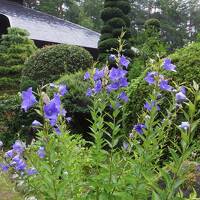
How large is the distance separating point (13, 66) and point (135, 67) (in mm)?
5144

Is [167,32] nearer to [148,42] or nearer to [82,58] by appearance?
[148,42]

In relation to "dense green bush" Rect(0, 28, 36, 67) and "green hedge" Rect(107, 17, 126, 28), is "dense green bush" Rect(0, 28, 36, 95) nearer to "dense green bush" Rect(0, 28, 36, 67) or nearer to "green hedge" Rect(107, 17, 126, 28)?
"dense green bush" Rect(0, 28, 36, 67)

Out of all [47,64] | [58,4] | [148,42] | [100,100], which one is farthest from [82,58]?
[58,4]

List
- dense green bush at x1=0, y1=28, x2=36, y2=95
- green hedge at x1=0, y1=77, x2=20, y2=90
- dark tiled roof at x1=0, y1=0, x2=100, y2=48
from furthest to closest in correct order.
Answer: dark tiled roof at x1=0, y1=0, x2=100, y2=48 < dense green bush at x1=0, y1=28, x2=36, y2=95 < green hedge at x1=0, y1=77, x2=20, y2=90

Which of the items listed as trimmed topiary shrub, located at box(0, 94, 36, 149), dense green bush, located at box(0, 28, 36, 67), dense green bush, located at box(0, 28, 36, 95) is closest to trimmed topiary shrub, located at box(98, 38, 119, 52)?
dense green bush, located at box(0, 28, 36, 67)

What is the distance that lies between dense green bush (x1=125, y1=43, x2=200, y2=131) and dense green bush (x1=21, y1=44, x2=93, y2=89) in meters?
5.93

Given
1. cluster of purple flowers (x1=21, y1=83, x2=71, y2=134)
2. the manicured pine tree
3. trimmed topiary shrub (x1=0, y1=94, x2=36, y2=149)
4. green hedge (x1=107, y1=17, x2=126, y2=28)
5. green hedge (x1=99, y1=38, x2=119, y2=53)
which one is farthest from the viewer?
green hedge (x1=107, y1=17, x2=126, y2=28)

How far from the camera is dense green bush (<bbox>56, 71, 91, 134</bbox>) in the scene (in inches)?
347

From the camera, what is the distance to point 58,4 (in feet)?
132

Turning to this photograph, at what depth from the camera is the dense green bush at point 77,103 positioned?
8820 mm

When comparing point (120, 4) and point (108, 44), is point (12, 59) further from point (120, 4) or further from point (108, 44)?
point (120, 4)

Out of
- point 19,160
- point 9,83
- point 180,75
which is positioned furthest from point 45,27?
point 19,160

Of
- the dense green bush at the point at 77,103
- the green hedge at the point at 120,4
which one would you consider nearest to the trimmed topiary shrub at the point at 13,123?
the dense green bush at the point at 77,103

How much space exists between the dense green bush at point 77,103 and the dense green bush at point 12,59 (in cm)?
681
